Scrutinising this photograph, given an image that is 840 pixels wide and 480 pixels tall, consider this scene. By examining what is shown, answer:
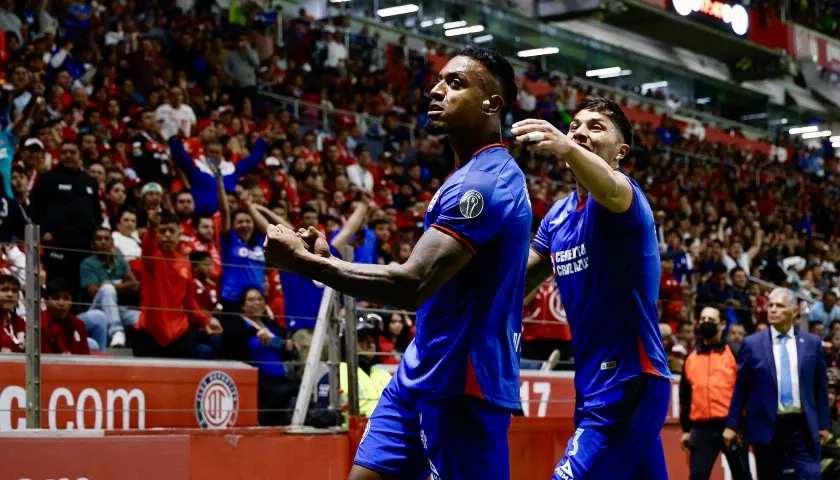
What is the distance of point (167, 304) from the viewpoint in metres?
9.12

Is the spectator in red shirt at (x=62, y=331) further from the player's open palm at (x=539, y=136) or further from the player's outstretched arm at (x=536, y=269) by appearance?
the player's open palm at (x=539, y=136)

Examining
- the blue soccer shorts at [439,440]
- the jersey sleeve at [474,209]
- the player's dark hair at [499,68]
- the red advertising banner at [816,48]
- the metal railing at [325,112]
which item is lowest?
the blue soccer shorts at [439,440]

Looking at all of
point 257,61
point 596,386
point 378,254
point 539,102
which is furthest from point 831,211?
point 596,386

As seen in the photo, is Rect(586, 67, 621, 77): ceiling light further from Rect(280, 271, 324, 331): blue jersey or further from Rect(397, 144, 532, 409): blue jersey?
Rect(397, 144, 532, 409): blue jersey

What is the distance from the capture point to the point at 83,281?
30.8 feet

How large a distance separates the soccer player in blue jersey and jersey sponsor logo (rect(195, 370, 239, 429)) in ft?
13.6

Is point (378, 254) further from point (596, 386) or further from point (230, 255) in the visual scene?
point (596, 386)

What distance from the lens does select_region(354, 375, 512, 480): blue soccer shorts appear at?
399 cm

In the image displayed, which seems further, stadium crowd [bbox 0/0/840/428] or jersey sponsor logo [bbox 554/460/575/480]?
stadium crowd [bbox 0/0/840/428]

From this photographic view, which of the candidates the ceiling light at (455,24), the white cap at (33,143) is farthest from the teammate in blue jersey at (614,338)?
the ceiling light at (455,24)

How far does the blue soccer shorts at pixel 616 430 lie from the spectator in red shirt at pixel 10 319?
4.31 metres

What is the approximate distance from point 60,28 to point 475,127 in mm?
12360

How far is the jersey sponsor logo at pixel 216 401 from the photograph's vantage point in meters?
8.23

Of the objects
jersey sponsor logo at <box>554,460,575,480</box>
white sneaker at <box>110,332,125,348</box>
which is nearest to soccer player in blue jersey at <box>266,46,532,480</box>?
jersey sponsor logo at <box>554,460,575,480</box>
